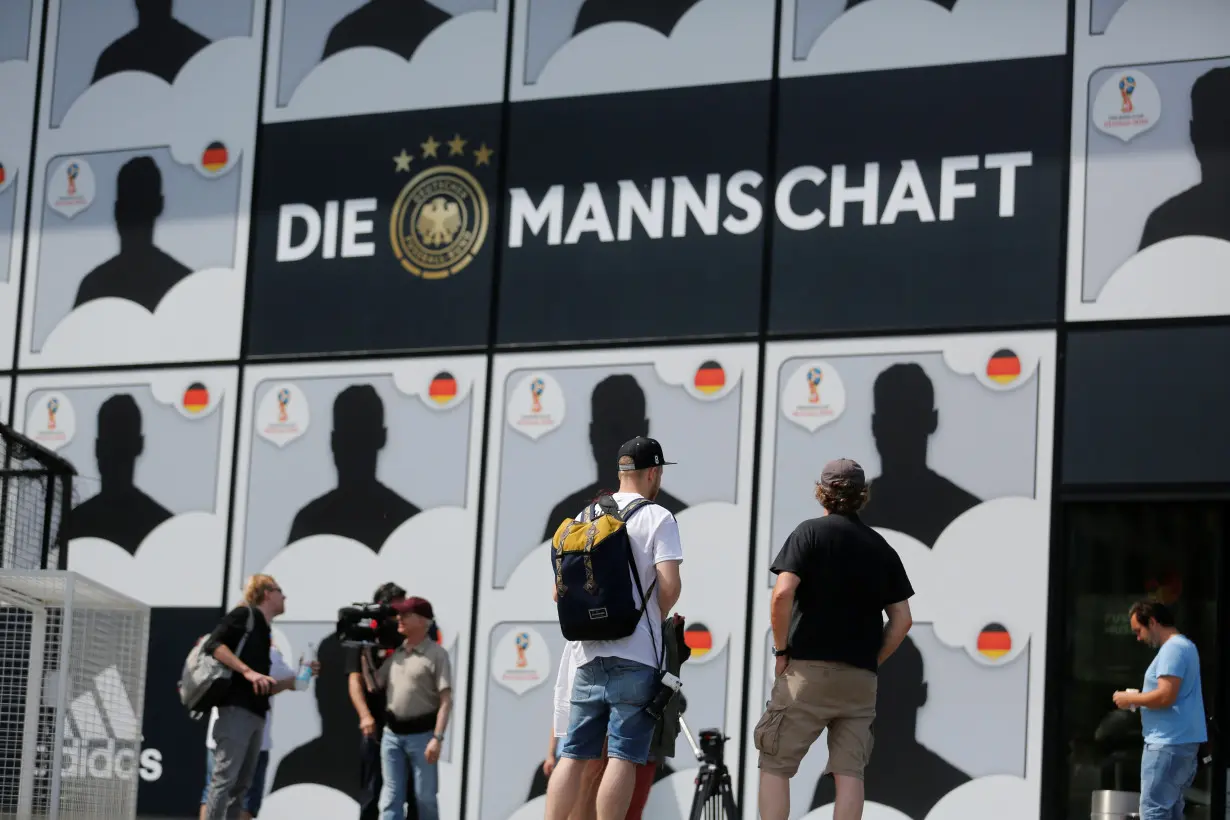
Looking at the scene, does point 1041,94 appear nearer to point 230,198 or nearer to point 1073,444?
point 1073,444

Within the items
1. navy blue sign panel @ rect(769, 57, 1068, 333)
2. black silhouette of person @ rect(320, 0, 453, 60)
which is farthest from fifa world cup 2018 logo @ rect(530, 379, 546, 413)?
black silhouette of person @ rect(320, 0, 453, 60)

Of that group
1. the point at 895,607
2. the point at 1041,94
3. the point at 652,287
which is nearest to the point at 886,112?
the point at 1041,94

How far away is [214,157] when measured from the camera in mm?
12484

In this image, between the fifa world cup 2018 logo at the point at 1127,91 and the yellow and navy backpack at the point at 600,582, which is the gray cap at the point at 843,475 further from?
the fifa world cup 2018 logo at the point at 1127,91

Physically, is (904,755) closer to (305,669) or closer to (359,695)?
(359,695)

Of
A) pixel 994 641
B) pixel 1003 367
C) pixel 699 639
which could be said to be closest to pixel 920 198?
pixel 1003 367

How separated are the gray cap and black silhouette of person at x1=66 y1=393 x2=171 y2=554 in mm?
6813

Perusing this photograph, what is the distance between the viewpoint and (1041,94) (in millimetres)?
10469

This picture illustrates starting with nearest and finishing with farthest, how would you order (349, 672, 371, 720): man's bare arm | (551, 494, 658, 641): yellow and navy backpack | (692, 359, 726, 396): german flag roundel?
(551, 494, 658, 641): yellow and navy backpack, (349, 672, 371, 720): man's bare arm, (692, 359, 726, 396): german flag roundel

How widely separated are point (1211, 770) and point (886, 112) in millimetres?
4198

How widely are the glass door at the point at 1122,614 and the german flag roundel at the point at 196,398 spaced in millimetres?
5723

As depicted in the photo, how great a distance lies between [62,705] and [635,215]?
5.34 m

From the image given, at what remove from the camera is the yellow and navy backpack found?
20.6 feet

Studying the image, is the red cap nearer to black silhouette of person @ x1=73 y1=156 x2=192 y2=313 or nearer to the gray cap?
the gray cap
